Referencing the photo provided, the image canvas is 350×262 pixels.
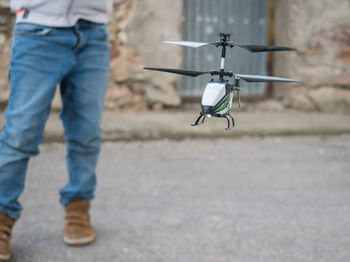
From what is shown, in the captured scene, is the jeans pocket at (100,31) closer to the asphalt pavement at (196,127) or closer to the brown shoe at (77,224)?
the brown shoe at (77,224)

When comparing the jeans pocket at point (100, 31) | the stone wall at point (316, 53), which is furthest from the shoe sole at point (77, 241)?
the stone wall at point (316, 53)

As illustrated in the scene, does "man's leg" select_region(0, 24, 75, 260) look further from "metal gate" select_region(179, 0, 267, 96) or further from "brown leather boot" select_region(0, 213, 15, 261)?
"metal gate" select_region(179, 0, 267, 96)

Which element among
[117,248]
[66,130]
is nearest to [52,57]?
[66,130]

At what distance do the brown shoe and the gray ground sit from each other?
0.04 meters

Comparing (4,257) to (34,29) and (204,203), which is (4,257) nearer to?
(34,29)

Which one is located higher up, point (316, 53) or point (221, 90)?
point (221, 90)

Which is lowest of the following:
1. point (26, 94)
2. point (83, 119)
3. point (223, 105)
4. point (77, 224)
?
point (77, 224)

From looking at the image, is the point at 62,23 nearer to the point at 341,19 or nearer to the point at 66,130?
the point at 66,130

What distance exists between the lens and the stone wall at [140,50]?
15.5ft

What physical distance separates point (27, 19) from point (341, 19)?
12.5 feet

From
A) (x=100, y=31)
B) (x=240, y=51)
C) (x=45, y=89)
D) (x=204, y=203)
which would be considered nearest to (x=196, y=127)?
(x=240, y=51)

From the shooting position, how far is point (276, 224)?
272 centimetres

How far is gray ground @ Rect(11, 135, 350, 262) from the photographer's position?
2.36 metres

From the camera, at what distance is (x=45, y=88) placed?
6.73 feet
